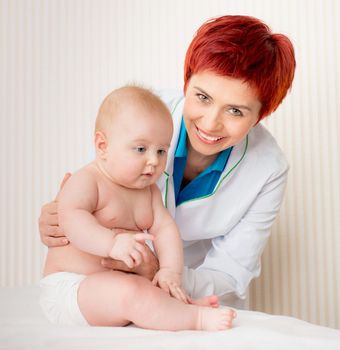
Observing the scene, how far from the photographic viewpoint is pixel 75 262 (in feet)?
4.81

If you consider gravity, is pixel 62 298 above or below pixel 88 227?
below

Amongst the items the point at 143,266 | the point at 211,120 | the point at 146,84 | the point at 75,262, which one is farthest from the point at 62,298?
the point at 146,84

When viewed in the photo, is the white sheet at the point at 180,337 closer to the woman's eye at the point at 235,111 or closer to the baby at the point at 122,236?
the baby at the point at 122,236

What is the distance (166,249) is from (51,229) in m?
0.31

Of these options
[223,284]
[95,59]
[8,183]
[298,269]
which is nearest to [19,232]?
[8,183]

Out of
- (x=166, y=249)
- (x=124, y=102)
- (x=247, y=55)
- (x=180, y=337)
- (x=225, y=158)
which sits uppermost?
(x=247, y=55)

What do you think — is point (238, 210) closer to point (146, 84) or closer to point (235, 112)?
point (235, 112)

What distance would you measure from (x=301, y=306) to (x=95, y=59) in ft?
4.67

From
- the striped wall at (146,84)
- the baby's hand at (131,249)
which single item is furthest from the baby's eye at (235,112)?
the striped wall at (146,84)

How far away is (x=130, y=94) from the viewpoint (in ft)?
4.84

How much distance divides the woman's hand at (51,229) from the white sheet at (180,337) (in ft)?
0.62

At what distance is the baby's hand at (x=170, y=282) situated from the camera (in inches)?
54.2

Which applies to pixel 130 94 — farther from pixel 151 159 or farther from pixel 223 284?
pixel 223 284

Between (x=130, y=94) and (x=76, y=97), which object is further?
(x=76, y=97)
